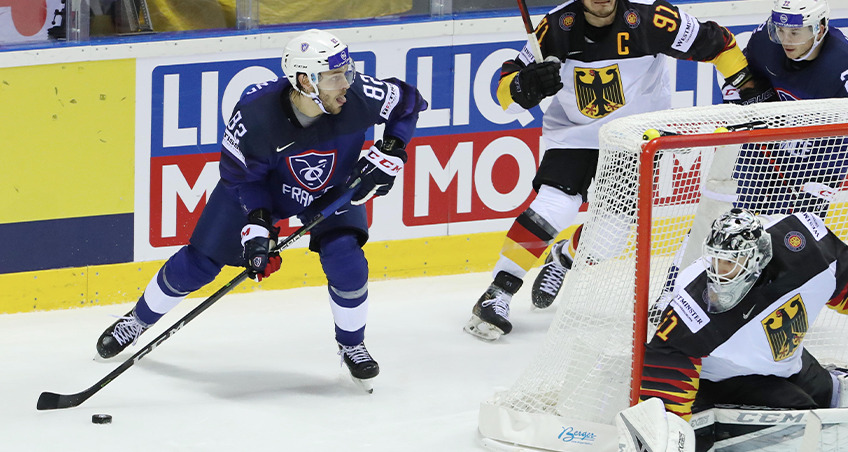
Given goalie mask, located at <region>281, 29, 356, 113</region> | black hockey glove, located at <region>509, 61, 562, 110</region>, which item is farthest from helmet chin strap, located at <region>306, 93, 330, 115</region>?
black hockey glove, located at <region>509, 61, 562, 110</region>

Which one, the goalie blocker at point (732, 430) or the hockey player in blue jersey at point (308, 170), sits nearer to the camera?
the goalie blocker at point (732, 430)

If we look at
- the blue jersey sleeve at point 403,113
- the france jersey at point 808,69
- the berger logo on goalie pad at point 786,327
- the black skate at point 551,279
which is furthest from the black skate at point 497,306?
the berger logo on goalie pad at point 786,327

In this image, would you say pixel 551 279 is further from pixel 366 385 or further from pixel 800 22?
pixel 800 22

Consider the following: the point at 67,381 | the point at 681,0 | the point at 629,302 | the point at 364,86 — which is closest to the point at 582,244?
the point at 629,302

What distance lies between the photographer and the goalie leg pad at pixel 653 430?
3.02m

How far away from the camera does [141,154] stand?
4.82 metres

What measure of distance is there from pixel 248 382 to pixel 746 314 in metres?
1.64

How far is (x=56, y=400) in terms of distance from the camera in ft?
12.7

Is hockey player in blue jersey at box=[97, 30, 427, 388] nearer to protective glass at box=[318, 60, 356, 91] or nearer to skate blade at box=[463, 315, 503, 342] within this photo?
protective glass at box=[318, 60, 356, 91]

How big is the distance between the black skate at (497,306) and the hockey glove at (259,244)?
977mm

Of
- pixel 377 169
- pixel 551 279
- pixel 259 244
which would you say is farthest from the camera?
pixel 551 279

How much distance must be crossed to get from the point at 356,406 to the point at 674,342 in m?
1.13

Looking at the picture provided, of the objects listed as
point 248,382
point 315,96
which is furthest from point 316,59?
point 248,382

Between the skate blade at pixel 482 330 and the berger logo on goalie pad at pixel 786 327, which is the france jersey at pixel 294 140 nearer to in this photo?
the skate blade at pixel 482 330
